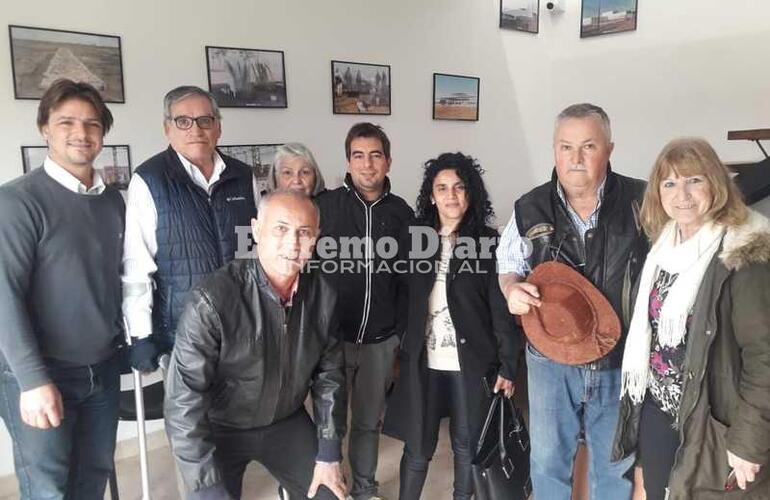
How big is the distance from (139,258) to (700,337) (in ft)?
5.46

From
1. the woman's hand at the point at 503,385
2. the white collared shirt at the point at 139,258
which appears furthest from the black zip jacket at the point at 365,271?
the white collared shirt at the point at 139,258

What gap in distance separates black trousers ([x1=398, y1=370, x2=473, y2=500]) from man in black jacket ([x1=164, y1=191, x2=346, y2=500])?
0.41 metres

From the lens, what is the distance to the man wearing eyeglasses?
1.75 metres

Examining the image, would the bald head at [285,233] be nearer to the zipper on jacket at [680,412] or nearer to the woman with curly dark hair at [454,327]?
the woman with curly dark hair at [454,327]

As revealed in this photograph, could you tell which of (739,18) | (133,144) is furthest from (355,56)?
(739,18)

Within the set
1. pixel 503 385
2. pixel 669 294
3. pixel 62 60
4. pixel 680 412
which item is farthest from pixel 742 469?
pixel 62 60

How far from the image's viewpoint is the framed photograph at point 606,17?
409 cm

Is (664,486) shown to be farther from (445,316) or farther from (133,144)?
(133,144)

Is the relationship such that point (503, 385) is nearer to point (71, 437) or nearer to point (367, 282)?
point (367, 282)

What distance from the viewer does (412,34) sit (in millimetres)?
3574

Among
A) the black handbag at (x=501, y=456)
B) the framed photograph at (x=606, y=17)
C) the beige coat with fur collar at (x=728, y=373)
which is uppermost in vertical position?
the framed photograph at (x=606, y=17)

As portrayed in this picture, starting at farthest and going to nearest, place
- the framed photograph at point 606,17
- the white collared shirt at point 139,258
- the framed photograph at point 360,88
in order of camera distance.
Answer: the framed photograph at point 606,17
the framed photograph at point 360,88
the white collared shirt at point 139,258

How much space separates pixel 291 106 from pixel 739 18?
3.14 metres

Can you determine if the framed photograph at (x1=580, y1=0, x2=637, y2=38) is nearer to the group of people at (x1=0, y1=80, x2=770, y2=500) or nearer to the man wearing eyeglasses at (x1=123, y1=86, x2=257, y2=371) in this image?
the group of people at (x1=0, y1=80, x2=770, y2=500)
